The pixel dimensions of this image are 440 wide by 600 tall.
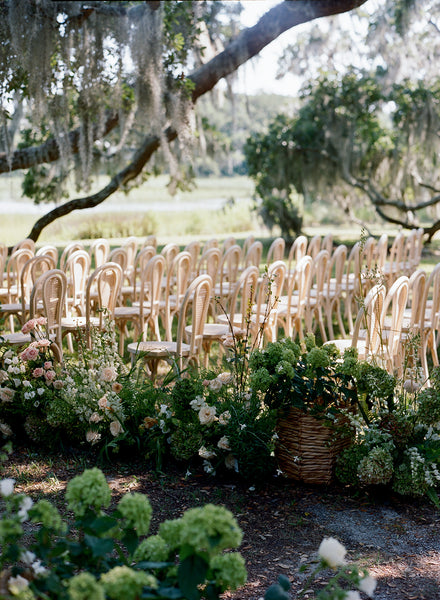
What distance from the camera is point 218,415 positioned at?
325cm

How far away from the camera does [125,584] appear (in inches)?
53.1

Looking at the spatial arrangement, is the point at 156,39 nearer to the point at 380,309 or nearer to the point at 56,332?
the point at 56,332

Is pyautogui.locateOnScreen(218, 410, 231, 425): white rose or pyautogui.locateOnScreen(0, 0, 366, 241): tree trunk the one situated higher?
pyautogui.locateOnScreen(0, 0, 366, 241): tree trunk

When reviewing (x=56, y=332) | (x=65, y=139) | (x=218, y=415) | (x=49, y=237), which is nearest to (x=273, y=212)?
(x=49, y=237)

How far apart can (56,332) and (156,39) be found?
3.80 m

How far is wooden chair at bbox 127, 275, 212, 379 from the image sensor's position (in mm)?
4195

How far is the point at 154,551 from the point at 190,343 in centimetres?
296

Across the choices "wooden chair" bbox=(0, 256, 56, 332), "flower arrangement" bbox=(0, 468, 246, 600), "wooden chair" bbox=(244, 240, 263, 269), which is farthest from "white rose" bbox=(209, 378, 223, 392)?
"wooden chair" bbox=(244, 240, 263, 269)

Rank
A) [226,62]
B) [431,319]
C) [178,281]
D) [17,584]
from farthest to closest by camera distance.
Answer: [226,62] < [178,281] < [431,319] < [17,584]

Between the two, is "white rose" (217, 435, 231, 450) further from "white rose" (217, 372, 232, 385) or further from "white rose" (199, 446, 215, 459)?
"white rose" (217, 372, 232, 385)

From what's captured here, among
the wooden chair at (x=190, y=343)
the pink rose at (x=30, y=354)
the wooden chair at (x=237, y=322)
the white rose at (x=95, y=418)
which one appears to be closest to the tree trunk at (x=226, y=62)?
the wooden chair at (x=237, y=322)

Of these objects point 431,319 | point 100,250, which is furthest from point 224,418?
point 100,250

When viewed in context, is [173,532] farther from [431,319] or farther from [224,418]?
[431,319]

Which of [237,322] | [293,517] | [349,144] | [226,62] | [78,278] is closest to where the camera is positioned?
[293,517]
